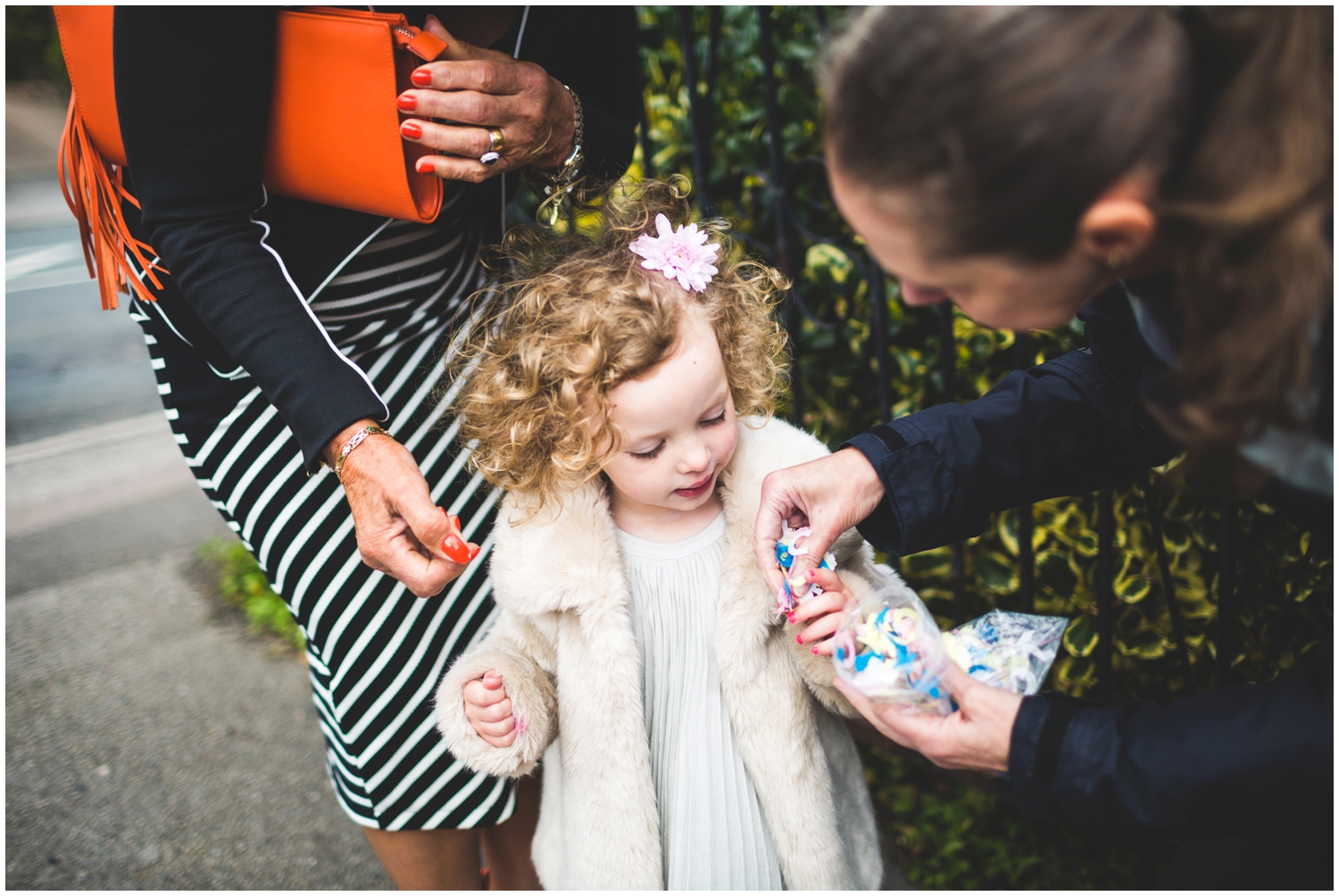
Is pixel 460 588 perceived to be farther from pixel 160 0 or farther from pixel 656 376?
pixel 160 0

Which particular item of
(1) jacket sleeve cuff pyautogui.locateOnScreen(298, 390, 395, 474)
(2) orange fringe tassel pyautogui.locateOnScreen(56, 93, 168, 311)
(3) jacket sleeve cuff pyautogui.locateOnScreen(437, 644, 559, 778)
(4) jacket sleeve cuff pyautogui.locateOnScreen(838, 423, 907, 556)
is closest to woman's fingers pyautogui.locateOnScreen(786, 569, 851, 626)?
(4) jacket sleeve cuff pyautogui.locateOnScreen(838, 423, 907, 556)

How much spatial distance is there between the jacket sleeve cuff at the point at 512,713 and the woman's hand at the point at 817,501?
50 centimetres

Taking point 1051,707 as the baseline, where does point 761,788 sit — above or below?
below

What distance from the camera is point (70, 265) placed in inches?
339

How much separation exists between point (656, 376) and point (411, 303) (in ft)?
1.84

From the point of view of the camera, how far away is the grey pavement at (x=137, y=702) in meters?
2.54

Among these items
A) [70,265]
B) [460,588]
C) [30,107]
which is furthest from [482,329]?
[30,107]

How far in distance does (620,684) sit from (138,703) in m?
2.39

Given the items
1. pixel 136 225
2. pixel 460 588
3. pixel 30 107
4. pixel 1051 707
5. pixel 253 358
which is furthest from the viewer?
pixel 30 107

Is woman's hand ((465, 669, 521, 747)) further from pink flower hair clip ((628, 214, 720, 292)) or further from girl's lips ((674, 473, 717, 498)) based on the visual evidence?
pink flower hair clip ((628, 214, 720, 292))

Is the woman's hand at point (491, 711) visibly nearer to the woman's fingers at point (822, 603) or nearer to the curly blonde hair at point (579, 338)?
the curly blonde hair at point (579, 338)

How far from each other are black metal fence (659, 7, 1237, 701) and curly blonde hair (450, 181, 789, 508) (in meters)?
0.60

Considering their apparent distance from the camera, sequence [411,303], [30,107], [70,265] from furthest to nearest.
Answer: [30,107] < [70,265] < [411,303]

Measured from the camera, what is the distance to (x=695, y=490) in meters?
1.60
